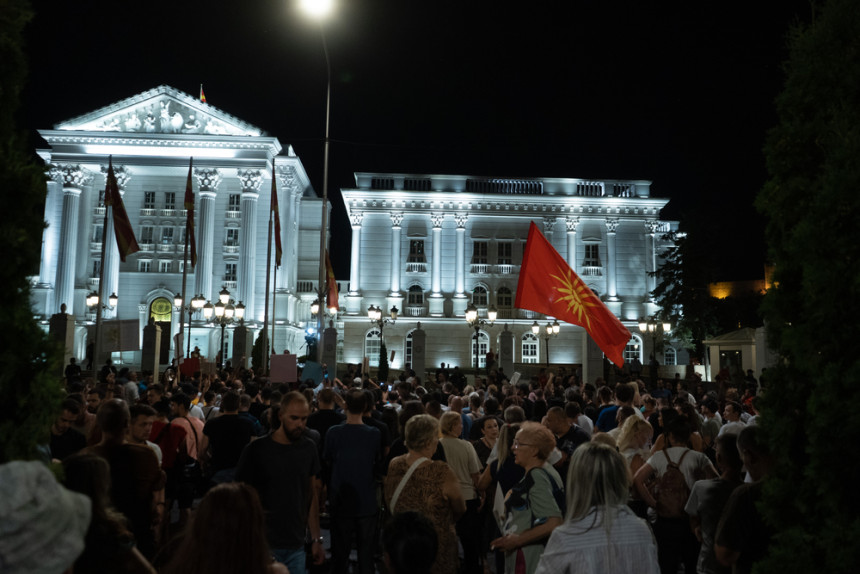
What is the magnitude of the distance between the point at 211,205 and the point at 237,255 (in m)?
3.81

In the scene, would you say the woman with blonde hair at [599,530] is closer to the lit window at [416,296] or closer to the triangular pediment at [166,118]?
the lit window at [416,296]

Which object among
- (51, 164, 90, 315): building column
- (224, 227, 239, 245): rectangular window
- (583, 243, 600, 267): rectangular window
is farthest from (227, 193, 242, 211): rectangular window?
(583, 243, 600, 267): rectangular window

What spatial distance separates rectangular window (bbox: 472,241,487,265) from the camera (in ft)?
166

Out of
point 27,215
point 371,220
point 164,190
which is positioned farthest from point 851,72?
point 164,190

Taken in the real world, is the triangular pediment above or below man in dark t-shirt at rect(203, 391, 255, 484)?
above

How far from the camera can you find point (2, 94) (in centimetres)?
331

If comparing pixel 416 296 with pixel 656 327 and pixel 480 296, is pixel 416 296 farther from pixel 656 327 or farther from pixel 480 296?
pixel 656 327

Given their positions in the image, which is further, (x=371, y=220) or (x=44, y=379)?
(x=371, y=220)

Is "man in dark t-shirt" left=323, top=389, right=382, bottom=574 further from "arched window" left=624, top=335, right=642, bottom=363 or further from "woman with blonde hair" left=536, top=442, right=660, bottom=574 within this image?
"arched window" left=624, top=335, right=642, bottom=363

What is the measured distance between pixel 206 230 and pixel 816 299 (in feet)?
157

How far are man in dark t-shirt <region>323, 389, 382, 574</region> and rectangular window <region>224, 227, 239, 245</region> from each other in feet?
150

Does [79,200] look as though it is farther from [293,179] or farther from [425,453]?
[425,453]

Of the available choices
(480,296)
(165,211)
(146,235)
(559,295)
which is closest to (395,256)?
(480,296)

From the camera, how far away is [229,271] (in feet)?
165
